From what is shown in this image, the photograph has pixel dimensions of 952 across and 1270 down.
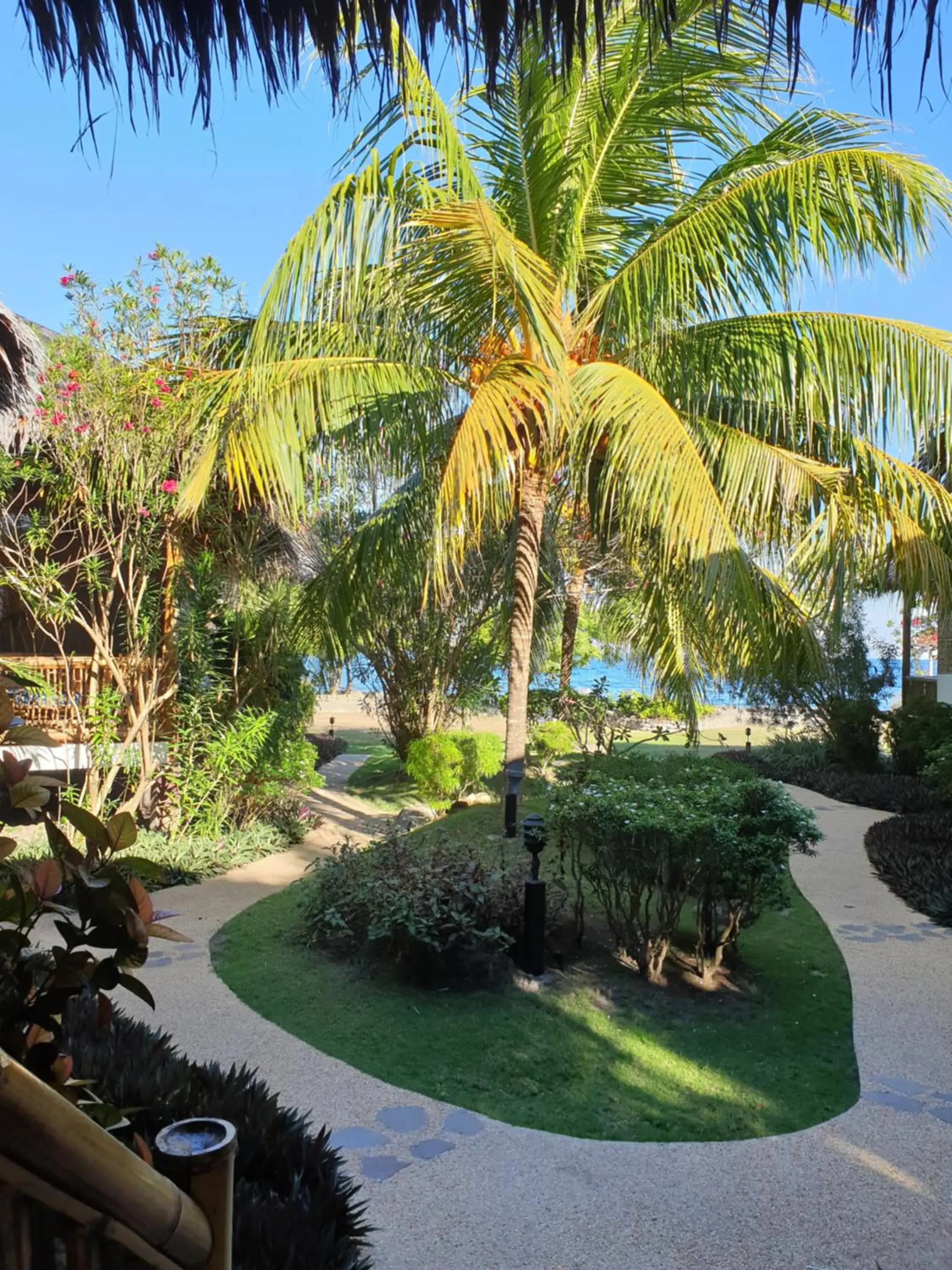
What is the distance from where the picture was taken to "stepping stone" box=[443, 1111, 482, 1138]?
4.00 meters

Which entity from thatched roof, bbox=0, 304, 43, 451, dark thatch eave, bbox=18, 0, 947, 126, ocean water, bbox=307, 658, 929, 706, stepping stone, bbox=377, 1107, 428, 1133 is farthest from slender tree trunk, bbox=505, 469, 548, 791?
dark thatch eave, bbox=18, 0, 947, 126

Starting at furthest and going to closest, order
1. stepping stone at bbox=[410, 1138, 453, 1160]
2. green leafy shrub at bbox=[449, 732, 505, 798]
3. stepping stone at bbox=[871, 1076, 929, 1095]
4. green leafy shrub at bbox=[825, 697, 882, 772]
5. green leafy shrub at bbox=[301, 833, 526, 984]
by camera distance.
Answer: green leafy shrub at bbox=[825, 697, 882, 772], green leafy shrub at bbox=[449, 732, 505, 798], green leafy shrub at bbox=[301, 833, 526, 984], stepping stone at bbox=[871, 1076, 929, 1095], stepping stone at bbox=[410, 1138, 453, 1160]

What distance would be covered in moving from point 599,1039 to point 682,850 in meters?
1.18

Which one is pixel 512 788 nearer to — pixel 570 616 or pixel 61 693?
pixel 61 693

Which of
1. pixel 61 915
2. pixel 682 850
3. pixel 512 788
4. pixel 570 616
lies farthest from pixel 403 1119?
pixel 570 616

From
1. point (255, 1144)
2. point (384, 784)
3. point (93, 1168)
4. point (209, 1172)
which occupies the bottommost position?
point (384, 784)

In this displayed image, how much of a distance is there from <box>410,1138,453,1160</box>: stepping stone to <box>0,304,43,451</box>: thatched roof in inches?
279

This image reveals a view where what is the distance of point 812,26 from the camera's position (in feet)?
11.7

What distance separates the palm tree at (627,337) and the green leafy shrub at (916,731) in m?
5.32

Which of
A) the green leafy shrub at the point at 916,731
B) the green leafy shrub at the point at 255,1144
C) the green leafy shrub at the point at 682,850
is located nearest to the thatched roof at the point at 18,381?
the green leafy shrub at the point at 682,850

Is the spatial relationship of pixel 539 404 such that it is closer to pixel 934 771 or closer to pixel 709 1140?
pixel 934 771

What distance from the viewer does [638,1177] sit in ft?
12.0

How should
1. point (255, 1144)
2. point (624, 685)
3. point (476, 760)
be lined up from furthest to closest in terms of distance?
point (624, 685)
point (476, 760)
point (255, 1144)

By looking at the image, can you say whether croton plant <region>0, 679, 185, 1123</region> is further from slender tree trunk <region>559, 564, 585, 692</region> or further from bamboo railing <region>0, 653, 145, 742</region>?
slender tree trunk <region>559, 564, 585, 692</region>
